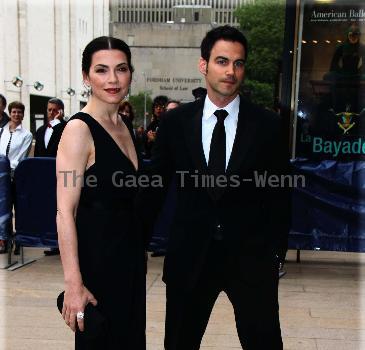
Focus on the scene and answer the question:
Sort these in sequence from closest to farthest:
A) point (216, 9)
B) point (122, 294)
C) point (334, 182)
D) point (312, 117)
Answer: point (122, 294)
point (334, 182)
point (312, 117)
point (216, 9)

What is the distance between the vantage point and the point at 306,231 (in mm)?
5941

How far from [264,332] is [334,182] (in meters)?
3.55

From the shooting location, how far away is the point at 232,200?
2.64 m

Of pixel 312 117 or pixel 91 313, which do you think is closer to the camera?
pixel 91 313

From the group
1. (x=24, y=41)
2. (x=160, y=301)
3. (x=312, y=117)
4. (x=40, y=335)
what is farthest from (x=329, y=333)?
(x=24, y=41)

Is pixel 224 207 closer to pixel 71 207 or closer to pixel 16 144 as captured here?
pixel 71 207

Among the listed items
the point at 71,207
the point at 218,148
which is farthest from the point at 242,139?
the point at 71,207

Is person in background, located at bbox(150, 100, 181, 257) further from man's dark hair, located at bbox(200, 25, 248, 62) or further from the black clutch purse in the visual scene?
the black clutch purse

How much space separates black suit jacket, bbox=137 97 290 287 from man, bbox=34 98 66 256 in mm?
4418

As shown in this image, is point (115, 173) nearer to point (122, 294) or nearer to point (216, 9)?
point (122, 294)

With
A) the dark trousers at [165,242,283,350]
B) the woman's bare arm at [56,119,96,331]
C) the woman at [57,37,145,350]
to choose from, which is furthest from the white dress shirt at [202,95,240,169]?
the woman's bare arm at [56,119,96,331]

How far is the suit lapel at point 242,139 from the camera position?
103 inches

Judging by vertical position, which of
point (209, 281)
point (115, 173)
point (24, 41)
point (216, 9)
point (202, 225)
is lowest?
point (209, 281)

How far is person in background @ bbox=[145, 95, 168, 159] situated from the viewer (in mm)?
7805
